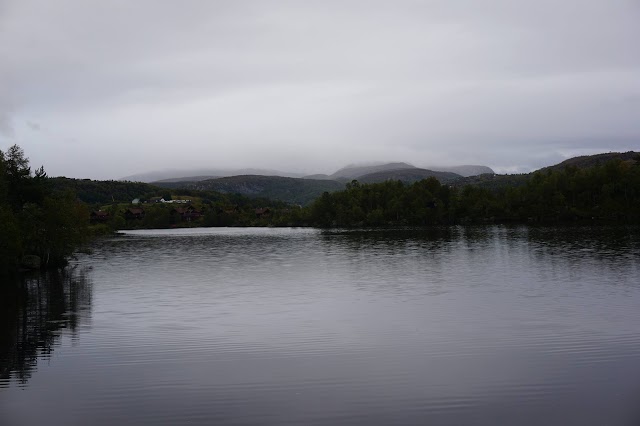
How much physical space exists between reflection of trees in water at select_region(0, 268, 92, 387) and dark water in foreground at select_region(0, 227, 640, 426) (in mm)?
125

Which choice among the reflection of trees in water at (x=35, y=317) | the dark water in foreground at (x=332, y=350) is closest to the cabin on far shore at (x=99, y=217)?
the reflection of trees in water at (x=35, y=317)

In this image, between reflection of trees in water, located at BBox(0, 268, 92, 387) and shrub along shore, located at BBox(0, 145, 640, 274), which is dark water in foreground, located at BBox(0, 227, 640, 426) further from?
shrub along shore, located at BBox(0, 145, 640, 274)

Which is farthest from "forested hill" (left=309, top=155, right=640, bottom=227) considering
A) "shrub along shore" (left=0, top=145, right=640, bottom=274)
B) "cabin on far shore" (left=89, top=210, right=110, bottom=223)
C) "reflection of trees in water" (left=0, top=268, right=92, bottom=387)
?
"reflection of trees in water" (left=0, top=268, right=92, bottom=387)

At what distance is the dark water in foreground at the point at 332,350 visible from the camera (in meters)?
15.0

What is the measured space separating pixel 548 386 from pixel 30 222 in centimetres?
4987

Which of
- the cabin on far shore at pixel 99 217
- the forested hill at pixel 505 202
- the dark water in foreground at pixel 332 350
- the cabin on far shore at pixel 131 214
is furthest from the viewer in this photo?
the cabin on far shore at pixel 131 214

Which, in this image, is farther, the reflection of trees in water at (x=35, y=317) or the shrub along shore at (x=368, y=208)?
the shrub along shore at (x=368, y=208)

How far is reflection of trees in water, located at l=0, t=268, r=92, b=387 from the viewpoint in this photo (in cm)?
2120

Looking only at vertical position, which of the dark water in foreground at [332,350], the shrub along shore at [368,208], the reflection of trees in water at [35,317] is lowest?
the dark water in foreground at [332,350]

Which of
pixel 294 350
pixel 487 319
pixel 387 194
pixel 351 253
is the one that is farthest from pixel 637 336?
pixel 387 194

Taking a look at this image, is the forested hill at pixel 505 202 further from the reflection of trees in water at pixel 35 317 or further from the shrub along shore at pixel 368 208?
the reflection of trees in water at pixel 35 317

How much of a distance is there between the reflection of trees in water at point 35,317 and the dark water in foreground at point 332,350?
0.13 metres

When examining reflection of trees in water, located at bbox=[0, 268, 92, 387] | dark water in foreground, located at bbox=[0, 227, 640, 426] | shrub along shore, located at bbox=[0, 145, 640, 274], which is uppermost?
shrub along shore, located at bbox=[0, 145, 640, 274]

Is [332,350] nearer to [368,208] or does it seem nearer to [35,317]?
[35,317]
